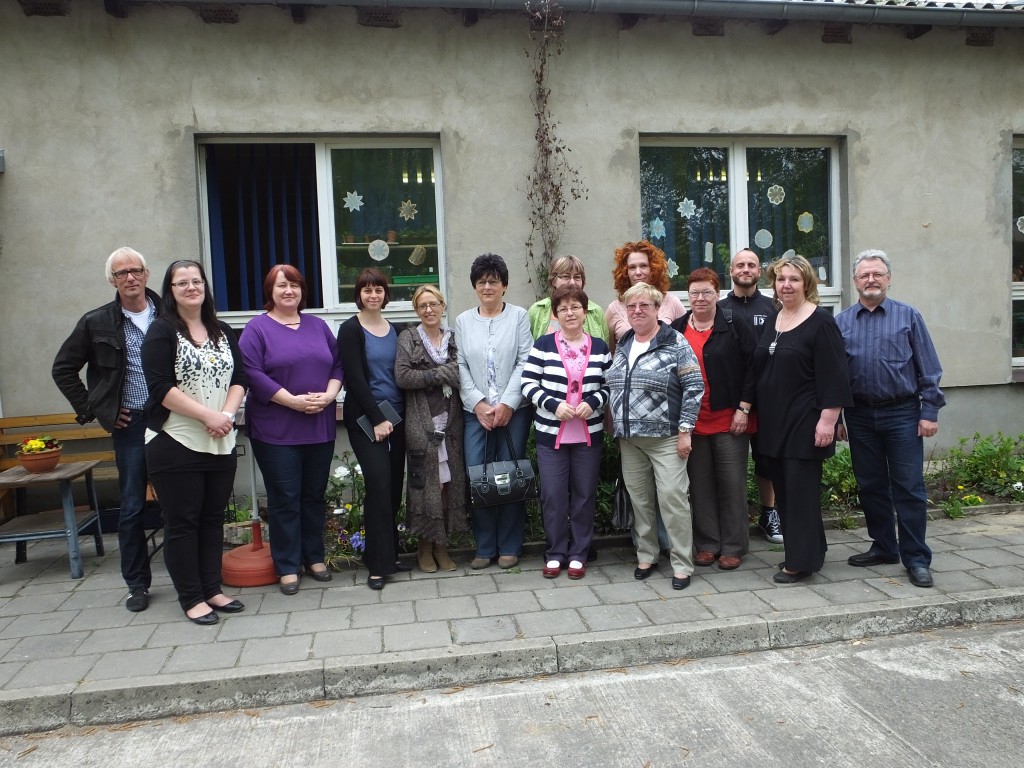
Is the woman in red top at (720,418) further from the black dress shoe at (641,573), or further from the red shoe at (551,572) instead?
the red shoe at (551,572)

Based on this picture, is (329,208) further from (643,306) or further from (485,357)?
(643,306)

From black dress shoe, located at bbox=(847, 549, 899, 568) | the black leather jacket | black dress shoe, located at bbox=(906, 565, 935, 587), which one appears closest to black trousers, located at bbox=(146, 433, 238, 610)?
the black leather jacket

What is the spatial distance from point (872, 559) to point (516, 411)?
2558mm

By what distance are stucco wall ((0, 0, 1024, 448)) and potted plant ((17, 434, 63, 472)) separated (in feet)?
4.29

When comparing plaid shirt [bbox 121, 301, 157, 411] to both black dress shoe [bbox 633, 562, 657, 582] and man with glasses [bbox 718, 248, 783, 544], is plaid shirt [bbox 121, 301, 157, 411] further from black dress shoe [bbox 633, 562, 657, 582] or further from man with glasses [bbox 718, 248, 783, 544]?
man with glasses [bbox 718, 248, 783, 544]

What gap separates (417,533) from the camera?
5.00 metres

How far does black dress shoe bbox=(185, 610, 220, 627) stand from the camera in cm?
430

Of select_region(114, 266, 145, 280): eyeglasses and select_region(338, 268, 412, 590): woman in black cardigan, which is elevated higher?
select_region(114, 266, 145, 280): eyeglasses

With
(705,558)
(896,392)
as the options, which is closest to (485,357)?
(705,558)

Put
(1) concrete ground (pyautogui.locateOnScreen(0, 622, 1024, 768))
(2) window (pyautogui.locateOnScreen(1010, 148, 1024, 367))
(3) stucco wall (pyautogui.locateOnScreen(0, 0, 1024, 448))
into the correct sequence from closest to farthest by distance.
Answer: (1) concrete ground (pyautogui.locateOnScreen(0, 622, 1024, 768))
(3) stucco wall (pyautogui.locateOnScreen(0, 0, 1024, 448))
(2) window (pyautogui.locateOnScreen(1010, 148, 1024, 367))

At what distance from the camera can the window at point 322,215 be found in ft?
23.5

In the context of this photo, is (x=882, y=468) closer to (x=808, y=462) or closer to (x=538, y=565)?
(x=808, y=462)

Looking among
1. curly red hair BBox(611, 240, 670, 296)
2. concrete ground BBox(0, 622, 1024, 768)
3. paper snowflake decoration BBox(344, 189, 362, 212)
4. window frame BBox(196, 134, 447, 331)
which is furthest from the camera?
paper snowflake decoration BBox(344, 189, 362, 212)

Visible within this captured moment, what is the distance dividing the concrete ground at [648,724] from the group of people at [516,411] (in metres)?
0.93
